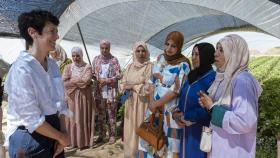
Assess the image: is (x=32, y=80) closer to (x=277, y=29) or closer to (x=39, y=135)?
(x=39, y=135)

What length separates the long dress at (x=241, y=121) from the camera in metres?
2.15

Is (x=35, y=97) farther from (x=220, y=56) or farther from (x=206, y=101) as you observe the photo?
(x=220, y=56)

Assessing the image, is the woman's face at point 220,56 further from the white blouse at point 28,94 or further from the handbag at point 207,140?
the white blouse at point 28,94

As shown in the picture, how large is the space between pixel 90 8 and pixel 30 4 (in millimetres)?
1266

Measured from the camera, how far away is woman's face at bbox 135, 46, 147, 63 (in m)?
4.65

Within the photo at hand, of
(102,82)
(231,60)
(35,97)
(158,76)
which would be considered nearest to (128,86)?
(102,82)

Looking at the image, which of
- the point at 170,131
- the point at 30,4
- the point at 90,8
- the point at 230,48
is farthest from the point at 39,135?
the point at 30,4

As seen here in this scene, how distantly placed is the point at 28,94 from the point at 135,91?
3011mm

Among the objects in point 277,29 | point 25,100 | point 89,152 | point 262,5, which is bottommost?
point 89,152

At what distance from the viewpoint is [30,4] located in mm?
6664

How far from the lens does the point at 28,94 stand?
179 centimetres

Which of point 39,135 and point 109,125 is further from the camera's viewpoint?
point 109,125

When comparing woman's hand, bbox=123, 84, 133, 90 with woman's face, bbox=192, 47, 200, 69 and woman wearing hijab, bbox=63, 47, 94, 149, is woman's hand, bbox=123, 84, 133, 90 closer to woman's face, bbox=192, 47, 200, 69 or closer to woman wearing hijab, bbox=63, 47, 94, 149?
woman wearing hijab, bbox=63, 47, 94, 149

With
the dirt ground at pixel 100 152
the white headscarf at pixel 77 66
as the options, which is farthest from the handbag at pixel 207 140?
the white headscarf at pixel 77 66
